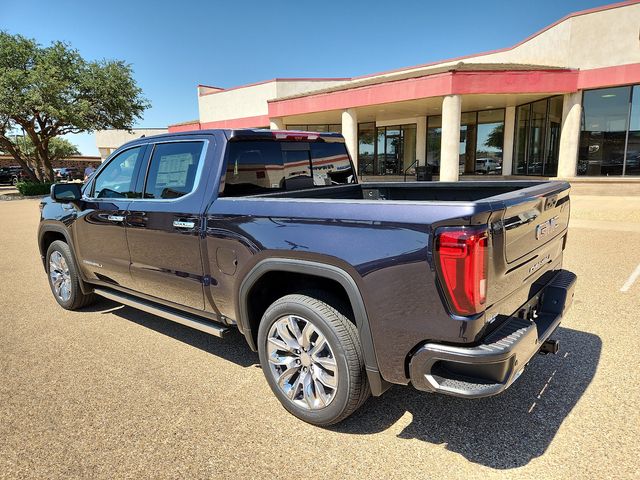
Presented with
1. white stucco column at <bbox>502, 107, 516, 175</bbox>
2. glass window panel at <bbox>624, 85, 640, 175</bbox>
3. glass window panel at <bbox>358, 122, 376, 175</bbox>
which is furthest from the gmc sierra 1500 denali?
glass window panel at <bbox>358, 122, 376, 175</bbox>

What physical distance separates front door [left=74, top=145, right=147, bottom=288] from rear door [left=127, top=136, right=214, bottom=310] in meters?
0.19

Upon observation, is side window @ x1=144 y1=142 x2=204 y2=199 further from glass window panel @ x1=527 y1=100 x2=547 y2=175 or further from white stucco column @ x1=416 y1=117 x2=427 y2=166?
white stucco column @ x1=416 y1=117 x2=427 y2=166

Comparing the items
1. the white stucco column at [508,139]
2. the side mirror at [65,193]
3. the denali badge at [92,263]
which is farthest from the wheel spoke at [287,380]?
the white stucco column at [508,139]

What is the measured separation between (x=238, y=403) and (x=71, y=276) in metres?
3.00

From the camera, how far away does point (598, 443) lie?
8.43 feet

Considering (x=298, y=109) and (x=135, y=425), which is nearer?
(x=135, y=425)

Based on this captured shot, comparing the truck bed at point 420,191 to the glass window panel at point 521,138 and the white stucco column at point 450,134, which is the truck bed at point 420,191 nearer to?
the white stucco column at point 450,134

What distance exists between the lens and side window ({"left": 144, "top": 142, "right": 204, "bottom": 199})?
353cm

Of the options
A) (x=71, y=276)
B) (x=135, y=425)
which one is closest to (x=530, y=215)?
(x=135, y=425)

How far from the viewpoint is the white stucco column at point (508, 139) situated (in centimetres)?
1997

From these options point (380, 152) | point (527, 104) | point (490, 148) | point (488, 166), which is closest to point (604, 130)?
point (527, 104)

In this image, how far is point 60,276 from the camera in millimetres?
5266

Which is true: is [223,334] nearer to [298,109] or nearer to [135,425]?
[135,425]

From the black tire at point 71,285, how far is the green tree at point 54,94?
2266 cm
